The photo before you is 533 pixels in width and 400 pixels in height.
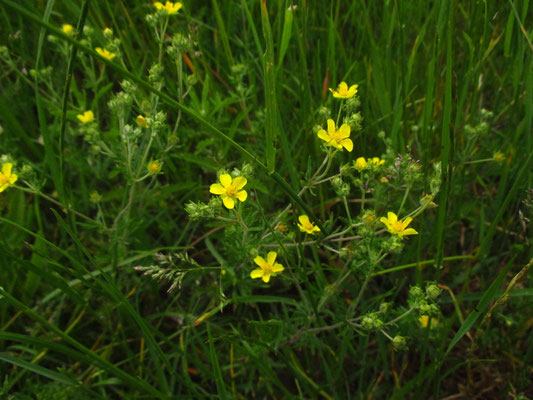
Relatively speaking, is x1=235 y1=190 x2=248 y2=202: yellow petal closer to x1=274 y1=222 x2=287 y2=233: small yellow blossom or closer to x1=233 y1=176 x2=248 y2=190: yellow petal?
x1=233 y1=176 x2=248 y2=190: yellow petal

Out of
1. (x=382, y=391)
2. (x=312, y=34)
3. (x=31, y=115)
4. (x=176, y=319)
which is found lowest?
(x=382, y=391)

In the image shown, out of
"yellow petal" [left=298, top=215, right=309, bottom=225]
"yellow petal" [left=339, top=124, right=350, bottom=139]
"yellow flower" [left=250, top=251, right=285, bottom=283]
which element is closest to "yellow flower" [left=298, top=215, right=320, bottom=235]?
"yellow petal" [left=298, top=215, right=309, bottom=225]

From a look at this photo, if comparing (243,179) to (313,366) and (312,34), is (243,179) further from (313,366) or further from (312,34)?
(312,34)

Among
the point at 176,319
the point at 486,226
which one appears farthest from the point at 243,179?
the point at 486,226

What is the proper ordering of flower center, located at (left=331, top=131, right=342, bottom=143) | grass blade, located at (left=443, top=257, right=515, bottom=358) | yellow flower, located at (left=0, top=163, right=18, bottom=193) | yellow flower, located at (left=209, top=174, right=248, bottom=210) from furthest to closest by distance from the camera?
yellow flower, located at (left=0, top=163, right=18, bottom=193), flower center, located at (left=331, top=131, right=342, bottom=143), yellow flower, located at (left=209, top=174, right=248, bottom=210), grass blade, located at (left=443, top=257, right=515, bottom=358)

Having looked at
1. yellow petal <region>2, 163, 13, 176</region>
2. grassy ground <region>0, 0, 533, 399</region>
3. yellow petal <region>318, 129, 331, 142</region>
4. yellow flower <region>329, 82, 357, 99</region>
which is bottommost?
grassy ground <region>0, 0, 533, 399</region>

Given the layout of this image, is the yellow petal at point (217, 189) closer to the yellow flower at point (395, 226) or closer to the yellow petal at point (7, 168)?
the yellow flower at point (395, 226)

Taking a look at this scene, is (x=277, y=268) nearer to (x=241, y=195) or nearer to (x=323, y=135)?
(x=241, y=195)
